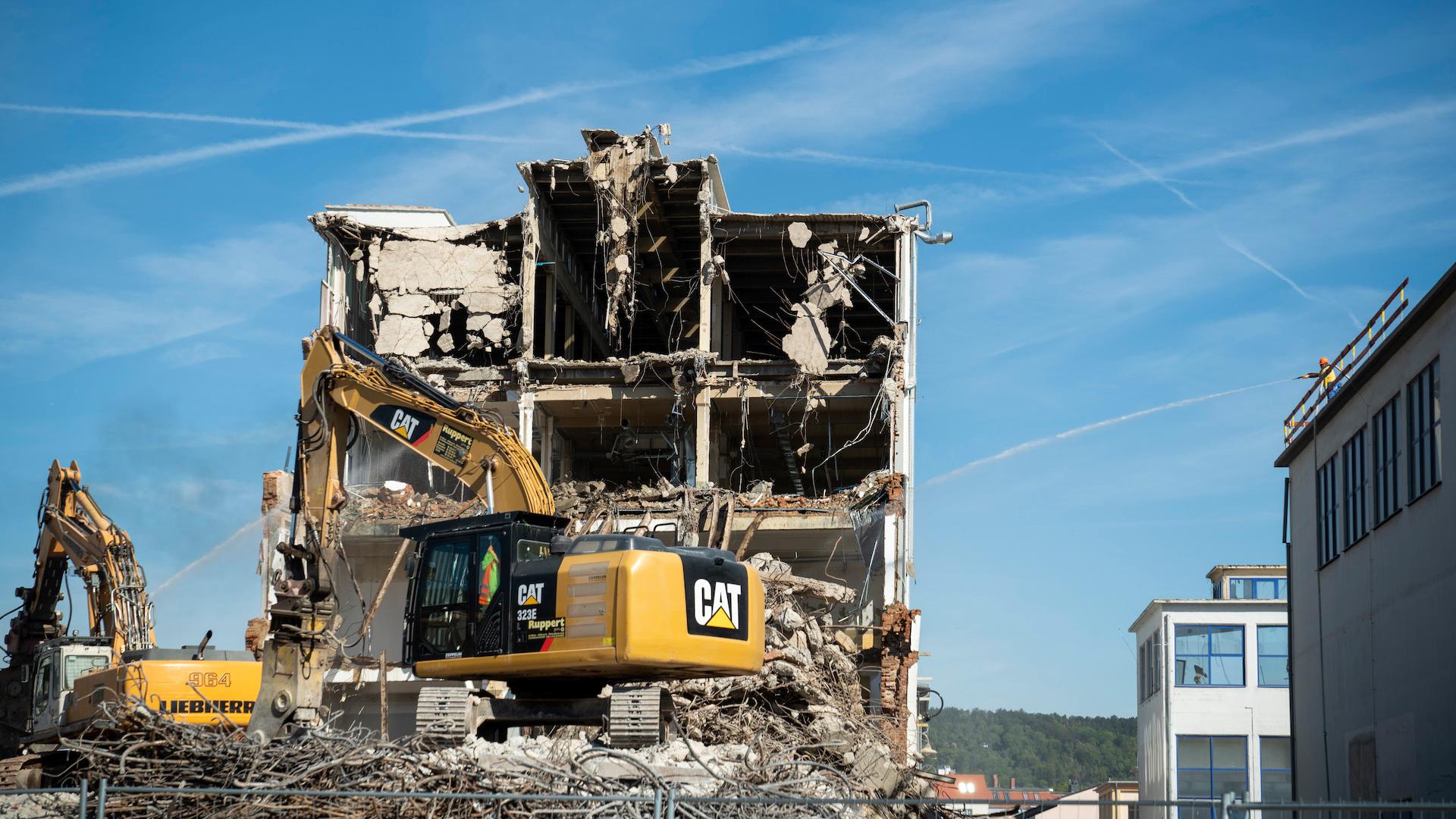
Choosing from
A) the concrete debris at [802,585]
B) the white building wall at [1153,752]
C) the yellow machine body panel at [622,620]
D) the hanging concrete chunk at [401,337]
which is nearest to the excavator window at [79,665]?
the yellow machine body panel at [622,620]

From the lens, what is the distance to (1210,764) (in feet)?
154

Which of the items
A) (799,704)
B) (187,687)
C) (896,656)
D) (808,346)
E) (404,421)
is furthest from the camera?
(808,346)

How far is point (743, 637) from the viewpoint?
56.0ft

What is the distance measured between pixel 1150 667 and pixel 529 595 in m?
40.0

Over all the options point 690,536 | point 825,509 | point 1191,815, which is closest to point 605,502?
point 690,536

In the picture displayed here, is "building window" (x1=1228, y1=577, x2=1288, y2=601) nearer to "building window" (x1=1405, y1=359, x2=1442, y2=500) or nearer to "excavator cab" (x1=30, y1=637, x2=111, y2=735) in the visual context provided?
"building window" (x1=1405, y1=359, x2=1442, y2=500)

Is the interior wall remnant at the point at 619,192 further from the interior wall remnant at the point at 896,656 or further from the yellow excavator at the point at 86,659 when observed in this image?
the yellow excavator at the point at 86,659

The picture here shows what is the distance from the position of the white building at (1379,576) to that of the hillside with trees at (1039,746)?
5631 cm

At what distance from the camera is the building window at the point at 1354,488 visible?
24.3 m

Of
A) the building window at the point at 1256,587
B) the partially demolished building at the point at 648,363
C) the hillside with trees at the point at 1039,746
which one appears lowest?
the hillside with trees at the point at 1039,746

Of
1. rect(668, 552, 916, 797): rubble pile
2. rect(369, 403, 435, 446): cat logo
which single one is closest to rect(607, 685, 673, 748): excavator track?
rect(668, 552, 916, 797): rubble pile

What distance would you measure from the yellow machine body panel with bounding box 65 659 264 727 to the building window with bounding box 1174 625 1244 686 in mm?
34673

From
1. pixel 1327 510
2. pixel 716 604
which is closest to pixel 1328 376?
pixel 1327 510

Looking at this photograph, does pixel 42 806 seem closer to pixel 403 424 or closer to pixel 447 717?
pixel 447 717
